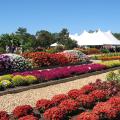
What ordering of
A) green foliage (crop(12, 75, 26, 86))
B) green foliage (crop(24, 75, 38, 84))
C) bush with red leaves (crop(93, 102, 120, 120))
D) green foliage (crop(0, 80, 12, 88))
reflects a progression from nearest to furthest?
bush with red leaves (crop(93, 102, 120, 120)), green foliage (crop(0, 80, 12, 88)), green foliage (crop(12, 75, 26, 86)), green foliage (crop(24, 75, 38, 84))

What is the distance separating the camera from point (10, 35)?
54156mm

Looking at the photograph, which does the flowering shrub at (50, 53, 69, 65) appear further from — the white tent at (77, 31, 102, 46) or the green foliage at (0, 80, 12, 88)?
the white tent at (77, 31, 102, 46)

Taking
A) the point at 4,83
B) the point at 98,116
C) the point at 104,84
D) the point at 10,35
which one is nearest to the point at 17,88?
the point at 4,83

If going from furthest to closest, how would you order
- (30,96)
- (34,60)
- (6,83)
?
(34,60), (6,83), (30,96)

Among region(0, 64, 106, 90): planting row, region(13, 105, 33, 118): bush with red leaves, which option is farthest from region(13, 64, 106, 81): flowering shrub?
region(13, 105, 33, 118): bush with red leaves

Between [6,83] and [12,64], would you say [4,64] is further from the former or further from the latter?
[6,83]

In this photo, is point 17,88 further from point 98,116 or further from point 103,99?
point 98,116

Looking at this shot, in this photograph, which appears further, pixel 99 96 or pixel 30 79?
pixel 30 79

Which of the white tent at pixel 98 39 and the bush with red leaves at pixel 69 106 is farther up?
the white tent at pixel 98 39

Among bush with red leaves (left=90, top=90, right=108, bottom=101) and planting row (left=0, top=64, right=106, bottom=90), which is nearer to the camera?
bush with red leaves (left=90, top=90, right=108, bottom=101)

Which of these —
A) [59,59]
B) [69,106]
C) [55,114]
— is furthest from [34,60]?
[55,114]

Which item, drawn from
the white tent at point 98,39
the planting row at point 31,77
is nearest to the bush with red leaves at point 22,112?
the planting row at point 31,77

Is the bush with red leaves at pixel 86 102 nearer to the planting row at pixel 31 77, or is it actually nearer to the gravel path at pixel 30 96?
the gravel path at pixel 30 96

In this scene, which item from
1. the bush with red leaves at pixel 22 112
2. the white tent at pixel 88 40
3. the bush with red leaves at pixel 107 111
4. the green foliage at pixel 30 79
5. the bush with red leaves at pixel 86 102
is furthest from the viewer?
the white tent at pixel 88 40
